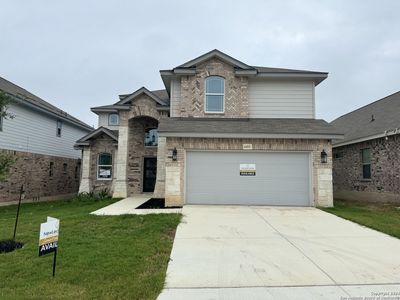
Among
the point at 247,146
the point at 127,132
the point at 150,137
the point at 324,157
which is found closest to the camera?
the point at 324,157

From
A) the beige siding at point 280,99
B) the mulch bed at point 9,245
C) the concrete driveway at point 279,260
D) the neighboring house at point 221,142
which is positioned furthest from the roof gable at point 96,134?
the mulch bed at point 9,245

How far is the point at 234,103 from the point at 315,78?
4396 mm

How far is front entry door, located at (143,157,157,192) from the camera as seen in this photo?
17.2 m

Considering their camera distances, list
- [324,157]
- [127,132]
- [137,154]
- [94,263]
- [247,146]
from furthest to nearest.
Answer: [137,154] → [127,132] → [247,146] → [324,157] → [94,263]

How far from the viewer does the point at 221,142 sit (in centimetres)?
1175

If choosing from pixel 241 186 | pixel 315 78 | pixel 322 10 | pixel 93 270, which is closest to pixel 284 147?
pixel 241 186

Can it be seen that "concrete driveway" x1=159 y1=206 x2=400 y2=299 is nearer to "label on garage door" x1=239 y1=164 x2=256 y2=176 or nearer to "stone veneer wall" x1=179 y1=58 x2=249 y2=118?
"label on garage door" x1=239 y1=164 x2=256 y2=176

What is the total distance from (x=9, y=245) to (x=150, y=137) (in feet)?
38.7

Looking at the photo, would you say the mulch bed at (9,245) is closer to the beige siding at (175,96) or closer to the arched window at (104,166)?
the beige siding at (175,96)

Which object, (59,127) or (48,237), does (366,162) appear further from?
(59,127)

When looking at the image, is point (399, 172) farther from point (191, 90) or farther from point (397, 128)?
point (191, 90)

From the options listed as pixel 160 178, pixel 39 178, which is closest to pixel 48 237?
pixel 160 178

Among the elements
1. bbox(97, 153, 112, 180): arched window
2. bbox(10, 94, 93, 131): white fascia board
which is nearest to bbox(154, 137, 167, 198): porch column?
bbox(97, 153, 112, 180): arched window

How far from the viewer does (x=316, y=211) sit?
1044cm
